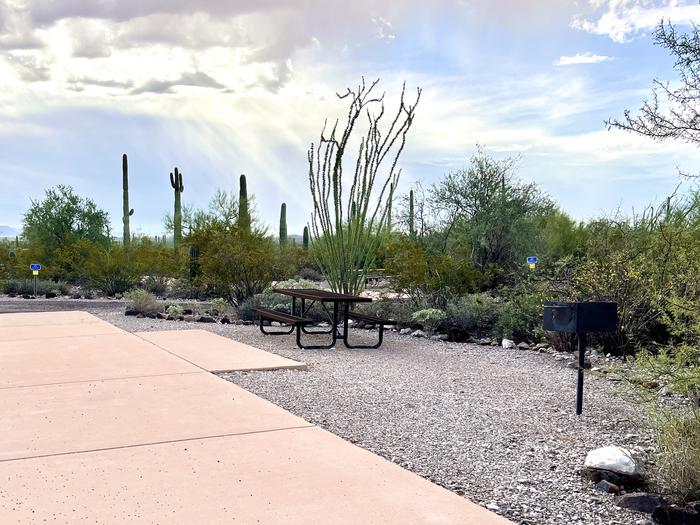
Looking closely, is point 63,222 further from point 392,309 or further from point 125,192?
point 392,309

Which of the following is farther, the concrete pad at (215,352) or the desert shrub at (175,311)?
the desert shrub at (175,311)

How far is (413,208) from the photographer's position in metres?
27.6

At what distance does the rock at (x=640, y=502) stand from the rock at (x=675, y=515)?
6.1 inches

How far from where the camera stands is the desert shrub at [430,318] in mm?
13086

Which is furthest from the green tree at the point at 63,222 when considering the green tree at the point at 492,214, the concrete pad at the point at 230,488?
the concrete pad at the point at 230,488

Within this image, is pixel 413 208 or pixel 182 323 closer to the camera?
pixel 182 323

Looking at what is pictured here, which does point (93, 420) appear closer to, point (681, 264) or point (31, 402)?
point (31, 402)

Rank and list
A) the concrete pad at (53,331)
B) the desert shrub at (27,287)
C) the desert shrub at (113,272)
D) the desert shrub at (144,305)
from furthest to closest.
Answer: the desert shrub at (27,287) → the desert shrub at (113,272) → the desert shrub at (144,305) → the concrete pad at (53,331)

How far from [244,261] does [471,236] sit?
27.7ft

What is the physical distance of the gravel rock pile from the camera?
15.4ft

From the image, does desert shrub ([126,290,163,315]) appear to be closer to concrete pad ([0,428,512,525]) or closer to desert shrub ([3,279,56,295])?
desert shrub ([3,279,56,295])

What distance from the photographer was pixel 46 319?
1530 centimetres

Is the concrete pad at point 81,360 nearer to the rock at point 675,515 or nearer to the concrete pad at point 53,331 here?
the concrete pad at point 53,331

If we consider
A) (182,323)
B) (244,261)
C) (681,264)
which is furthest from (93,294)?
(681,264)
